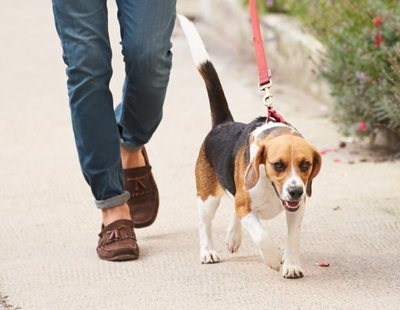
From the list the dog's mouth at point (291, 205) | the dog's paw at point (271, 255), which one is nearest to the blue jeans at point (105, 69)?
the dog's paw at point (271, 255)

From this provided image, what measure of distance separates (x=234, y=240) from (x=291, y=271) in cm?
50

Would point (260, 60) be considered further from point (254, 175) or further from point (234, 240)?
point (234, 240)

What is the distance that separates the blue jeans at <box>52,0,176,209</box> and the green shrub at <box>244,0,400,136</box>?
1.67m

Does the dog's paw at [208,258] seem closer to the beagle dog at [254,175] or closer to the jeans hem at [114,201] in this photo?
the beagle dog at [254,175]

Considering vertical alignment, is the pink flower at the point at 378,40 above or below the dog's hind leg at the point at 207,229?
above

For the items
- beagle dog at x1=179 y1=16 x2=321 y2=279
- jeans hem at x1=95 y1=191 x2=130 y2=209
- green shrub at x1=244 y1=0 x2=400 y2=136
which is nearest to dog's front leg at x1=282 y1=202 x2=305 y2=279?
beagle dog at x1=179 y1=16 x2=321 y2=279

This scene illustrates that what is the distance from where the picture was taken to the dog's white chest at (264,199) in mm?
4816

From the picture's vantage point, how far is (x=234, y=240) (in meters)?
5.35

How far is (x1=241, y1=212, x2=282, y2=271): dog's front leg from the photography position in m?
4.77

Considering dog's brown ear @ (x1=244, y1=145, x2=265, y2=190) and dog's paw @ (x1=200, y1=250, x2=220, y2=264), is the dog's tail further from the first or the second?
dog's brown ear @ (x1=244, y1=145, x2=265, y2=190)

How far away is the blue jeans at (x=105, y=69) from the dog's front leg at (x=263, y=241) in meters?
0.78

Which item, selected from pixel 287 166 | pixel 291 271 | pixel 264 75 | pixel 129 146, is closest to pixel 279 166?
pixel 287 166

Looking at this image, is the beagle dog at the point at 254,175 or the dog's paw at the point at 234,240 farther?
the dog's paw at the point at 234,240

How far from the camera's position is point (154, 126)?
562 centimetres
